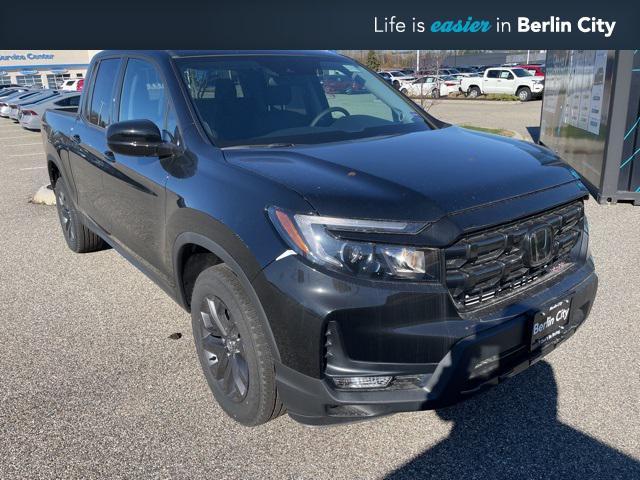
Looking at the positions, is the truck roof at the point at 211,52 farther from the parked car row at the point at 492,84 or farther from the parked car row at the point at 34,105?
the parked car row at the point at 492,84

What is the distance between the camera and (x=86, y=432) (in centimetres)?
286

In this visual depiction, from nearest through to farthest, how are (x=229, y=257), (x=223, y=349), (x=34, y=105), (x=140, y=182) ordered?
(x=229, y=257) < (x=223, y=349) < (x=140, y=182) < (x=34, y=105)

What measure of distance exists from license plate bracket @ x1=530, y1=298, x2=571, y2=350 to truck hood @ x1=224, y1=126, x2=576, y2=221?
1.76ft

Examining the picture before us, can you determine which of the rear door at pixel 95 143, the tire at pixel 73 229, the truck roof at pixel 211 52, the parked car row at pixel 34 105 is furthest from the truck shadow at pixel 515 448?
the parked car row at pixel 34 105

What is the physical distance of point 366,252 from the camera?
221 centimetres

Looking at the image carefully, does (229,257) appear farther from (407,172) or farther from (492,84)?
(492,84)

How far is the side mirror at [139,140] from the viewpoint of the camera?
301cm

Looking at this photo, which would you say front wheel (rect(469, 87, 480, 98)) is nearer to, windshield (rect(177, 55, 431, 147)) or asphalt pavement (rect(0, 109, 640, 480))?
asphalt pavement (rect(0, 109, 640, 480))

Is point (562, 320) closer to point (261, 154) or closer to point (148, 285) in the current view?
point (261, 154)

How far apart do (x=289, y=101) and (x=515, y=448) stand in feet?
7.67

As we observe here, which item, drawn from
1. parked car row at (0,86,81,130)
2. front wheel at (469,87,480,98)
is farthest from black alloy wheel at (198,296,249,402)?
front wheel at (469,87,480,98)

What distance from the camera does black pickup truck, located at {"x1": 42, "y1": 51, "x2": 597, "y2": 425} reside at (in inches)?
87.0

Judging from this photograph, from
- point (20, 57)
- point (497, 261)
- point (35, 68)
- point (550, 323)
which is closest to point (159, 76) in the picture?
point (497, 261)
